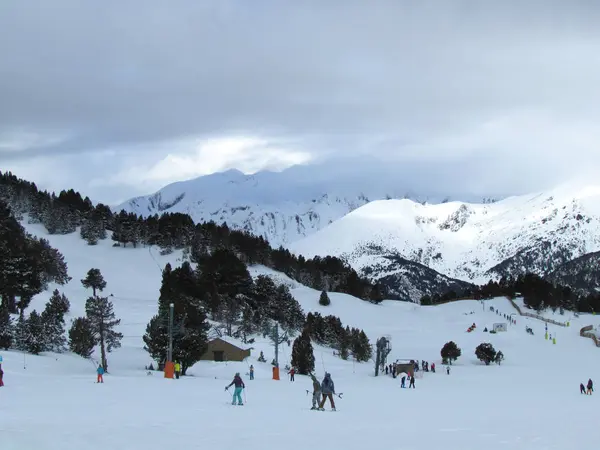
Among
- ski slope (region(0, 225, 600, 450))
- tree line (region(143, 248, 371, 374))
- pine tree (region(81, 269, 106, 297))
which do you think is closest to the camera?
ski slope (region(0, 225, 600, 450))

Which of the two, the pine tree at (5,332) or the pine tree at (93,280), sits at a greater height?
the pine tree at (93,280)

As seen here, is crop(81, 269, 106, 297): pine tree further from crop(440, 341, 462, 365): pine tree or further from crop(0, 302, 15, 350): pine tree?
crop(440, 341, 462, 365): pine tree

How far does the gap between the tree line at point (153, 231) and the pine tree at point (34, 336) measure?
8643 cm

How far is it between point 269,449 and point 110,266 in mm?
126623

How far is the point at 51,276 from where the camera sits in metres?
106

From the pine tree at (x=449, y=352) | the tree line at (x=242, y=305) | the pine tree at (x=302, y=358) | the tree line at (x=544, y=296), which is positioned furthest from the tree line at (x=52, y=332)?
the tree line at (x=544, y=296)

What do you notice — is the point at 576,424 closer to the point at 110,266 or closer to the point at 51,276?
the point at 51,276

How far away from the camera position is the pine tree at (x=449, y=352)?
279ft

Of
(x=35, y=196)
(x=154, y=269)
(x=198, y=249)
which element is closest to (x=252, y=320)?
(x=154, y=269)

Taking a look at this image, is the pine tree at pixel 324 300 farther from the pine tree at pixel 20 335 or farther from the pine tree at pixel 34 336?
the pine tree at pixel 20 335

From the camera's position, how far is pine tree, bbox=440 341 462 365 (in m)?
84.9

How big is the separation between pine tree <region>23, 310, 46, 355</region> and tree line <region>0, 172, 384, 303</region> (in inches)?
3403

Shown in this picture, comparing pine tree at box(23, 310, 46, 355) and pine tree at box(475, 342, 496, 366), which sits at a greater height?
pine tree at box(23, 310, 46, 355)

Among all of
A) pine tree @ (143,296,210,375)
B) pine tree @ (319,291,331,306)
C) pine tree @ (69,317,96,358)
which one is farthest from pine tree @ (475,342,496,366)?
pine tree @ (319,291,331,306)
